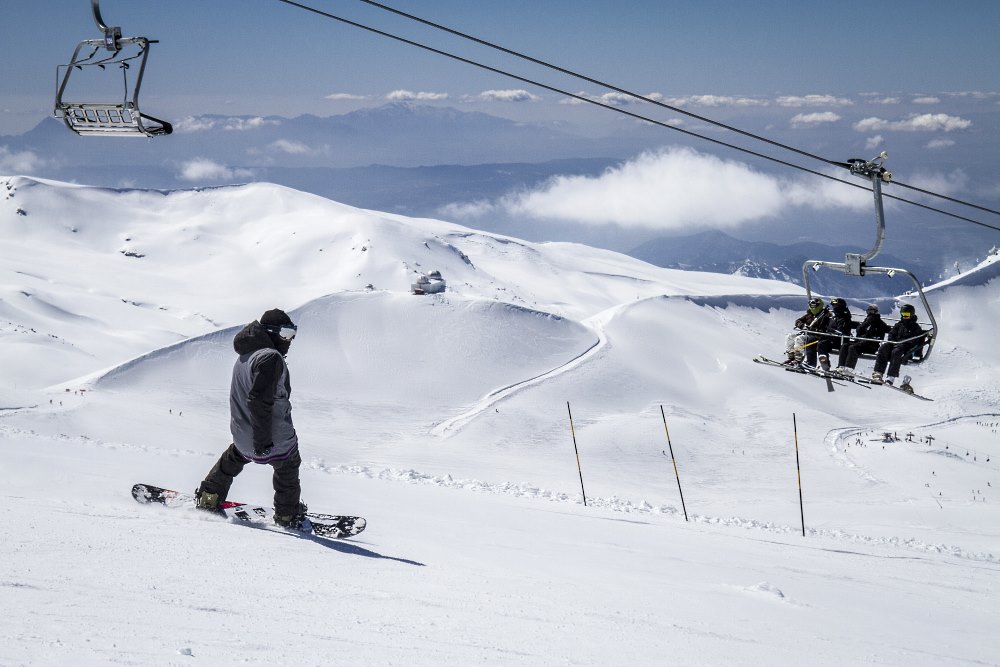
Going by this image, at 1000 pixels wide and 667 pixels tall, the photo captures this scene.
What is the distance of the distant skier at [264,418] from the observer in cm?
724

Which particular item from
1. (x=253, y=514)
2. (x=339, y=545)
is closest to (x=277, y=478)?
(x=253, y=514)

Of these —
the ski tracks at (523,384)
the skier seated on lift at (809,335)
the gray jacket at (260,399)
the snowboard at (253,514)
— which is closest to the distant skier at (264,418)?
the gray jacket at (260,399)

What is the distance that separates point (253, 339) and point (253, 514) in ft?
5.92

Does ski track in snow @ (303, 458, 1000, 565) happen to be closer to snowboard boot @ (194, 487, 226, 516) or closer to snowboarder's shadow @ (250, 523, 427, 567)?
snowboard boot @ (194, 487, 226, 516)

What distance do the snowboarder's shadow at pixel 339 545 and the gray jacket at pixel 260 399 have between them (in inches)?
26.6

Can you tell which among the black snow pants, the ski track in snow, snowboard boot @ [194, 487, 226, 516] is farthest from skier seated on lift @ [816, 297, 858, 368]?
snowboard boot @ [194, 487, 226, 516]

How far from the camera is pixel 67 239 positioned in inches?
4692

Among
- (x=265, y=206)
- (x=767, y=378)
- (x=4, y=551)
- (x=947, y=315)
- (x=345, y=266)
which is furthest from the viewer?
(x=265, y=206)

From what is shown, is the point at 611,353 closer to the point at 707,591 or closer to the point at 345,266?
the point at 707,591

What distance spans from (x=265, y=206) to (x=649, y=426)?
11413cm

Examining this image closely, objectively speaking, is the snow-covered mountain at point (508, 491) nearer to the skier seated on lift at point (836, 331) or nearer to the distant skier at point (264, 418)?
the distant skier at point (264, 418)

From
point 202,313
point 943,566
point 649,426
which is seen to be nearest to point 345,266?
point 202,313

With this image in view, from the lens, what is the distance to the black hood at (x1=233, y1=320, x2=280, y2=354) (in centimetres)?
732

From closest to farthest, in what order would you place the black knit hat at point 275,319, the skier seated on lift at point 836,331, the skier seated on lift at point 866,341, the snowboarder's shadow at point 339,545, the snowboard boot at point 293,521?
the snowboarder's shadow at point 339,545
the black knit hat at point 275,319
the snowboard boot at point 293,521
the skier seated on lift at point 836,331
the skier seated on lift at point 866,341
